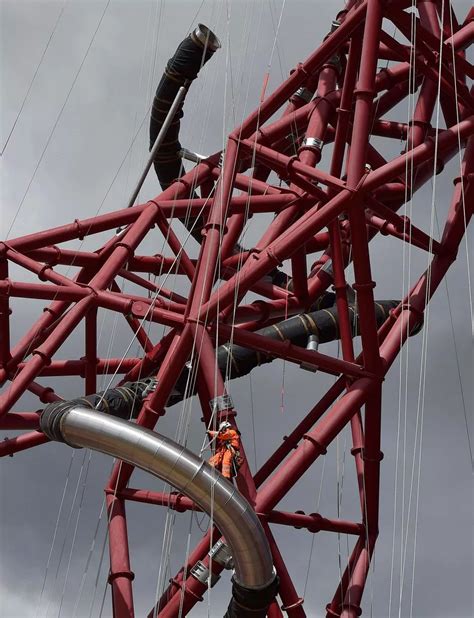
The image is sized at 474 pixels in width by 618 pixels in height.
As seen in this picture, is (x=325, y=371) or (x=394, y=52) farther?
(x=394, y=52)

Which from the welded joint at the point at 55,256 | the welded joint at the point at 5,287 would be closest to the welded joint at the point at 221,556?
the welded joint at the point at 5,287

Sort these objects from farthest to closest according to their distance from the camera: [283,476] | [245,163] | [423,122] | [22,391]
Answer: [245,163] < [423,122] < [22,391] < [283,476]

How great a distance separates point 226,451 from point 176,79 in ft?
36.8

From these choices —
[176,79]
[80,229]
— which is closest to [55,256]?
[80,229]

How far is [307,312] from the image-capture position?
25188mm

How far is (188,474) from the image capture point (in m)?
17.2

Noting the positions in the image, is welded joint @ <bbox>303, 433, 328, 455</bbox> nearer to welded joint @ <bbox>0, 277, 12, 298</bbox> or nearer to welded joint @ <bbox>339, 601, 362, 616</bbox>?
welded joint @ <bbox>339, 601, 362, 616</bbox>

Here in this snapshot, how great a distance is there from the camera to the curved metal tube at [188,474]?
1722cm

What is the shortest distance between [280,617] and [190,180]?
29.1 ft

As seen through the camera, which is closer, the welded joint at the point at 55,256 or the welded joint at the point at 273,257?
the welded joint at the point at 273,257

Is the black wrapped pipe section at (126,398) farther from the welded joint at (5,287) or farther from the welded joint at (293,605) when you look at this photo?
the welded joint at (293,605)

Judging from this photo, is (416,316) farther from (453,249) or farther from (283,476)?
(283,476)

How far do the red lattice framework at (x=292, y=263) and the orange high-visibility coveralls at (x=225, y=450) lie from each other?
604 mm

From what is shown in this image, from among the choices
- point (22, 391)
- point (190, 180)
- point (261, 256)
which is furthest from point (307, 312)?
point (22, 391)
